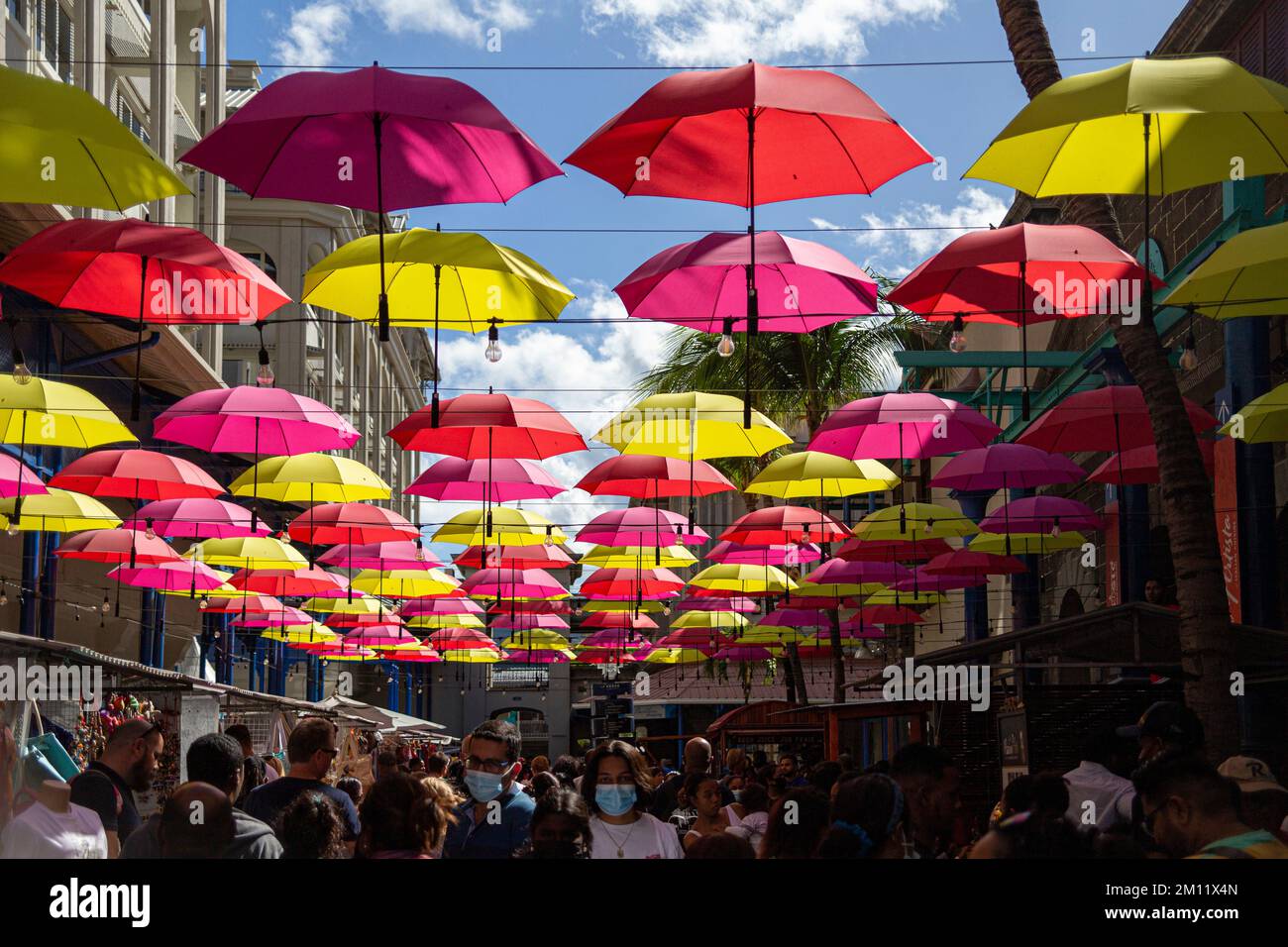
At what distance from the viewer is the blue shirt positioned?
26.4 feet

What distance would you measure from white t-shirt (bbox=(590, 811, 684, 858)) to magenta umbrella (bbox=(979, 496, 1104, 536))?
1121cm

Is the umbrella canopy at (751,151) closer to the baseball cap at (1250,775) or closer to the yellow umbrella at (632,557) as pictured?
the baseball cap at (1250,775)

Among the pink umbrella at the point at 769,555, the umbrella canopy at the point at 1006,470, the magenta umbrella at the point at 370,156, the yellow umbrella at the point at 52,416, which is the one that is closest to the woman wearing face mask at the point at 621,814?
the magenta umbrella at the point at 370,156

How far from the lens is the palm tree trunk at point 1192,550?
33.8 ft

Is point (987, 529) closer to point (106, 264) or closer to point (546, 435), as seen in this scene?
point (546, 435)

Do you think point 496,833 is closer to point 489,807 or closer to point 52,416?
point 489,807

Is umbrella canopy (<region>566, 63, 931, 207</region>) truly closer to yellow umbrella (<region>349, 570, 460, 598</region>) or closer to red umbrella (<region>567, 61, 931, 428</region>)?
red umbrella (<region>567, 61, 931, 428</region>)

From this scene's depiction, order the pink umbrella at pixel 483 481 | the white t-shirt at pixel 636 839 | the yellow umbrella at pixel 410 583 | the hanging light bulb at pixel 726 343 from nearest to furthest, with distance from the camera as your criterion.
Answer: the white t-shirt at pixel 636 839 < the hanging light bulb at pixel 726 343 < the pink umbrella at pixel 483 481 < the yellow umbrella at pixel 410 583

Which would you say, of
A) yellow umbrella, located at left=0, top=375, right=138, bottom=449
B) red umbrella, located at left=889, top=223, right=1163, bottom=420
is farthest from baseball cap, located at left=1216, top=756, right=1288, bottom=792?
yellow umbrella, located at left=0, top=375, right=138, bottom=449

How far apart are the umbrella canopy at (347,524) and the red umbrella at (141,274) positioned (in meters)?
8.07

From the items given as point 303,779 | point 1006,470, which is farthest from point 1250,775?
point 1006,470
